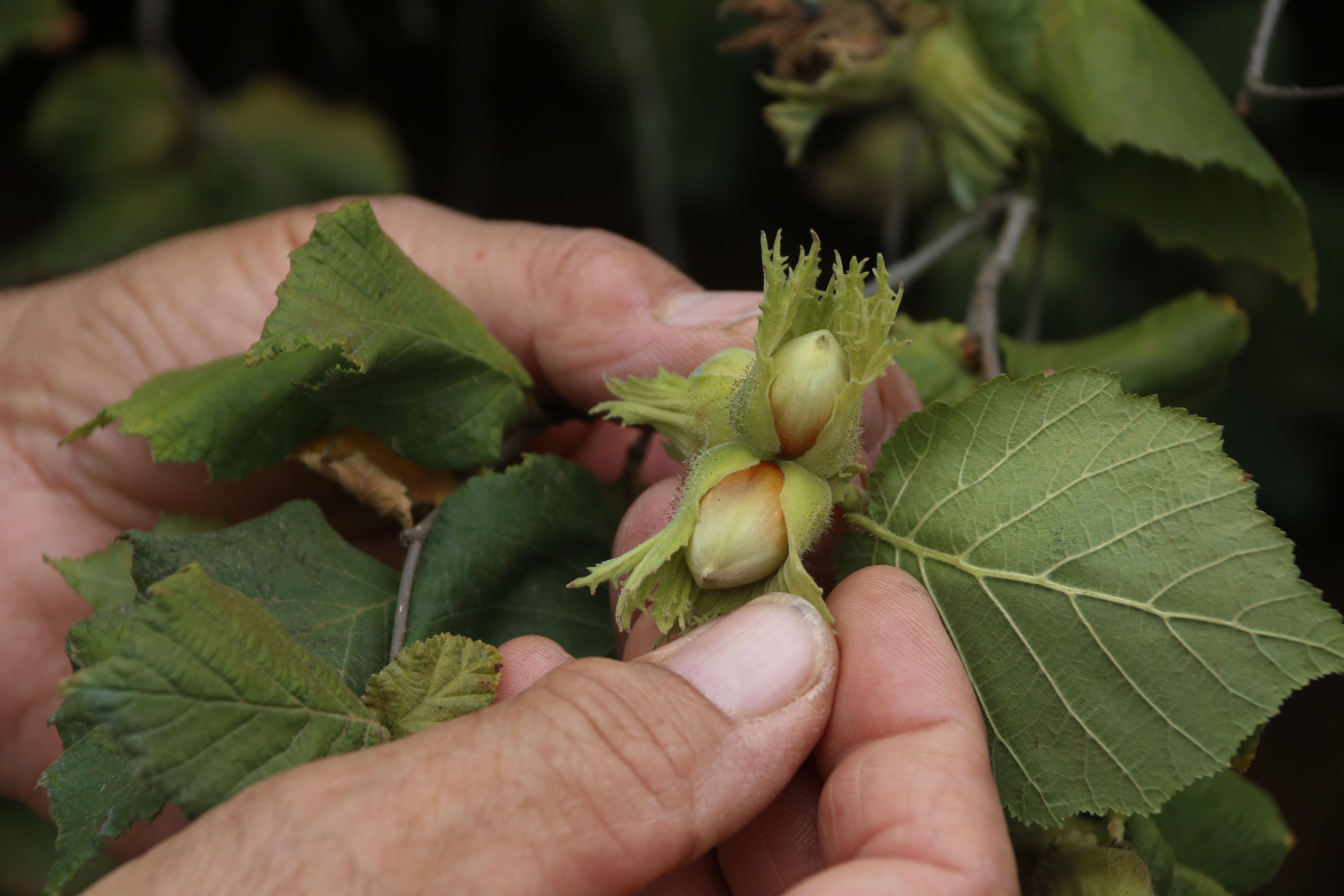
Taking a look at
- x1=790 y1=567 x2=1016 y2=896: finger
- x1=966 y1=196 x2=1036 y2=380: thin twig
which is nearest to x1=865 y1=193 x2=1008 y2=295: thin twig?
x1=966 y1=196 x2=1036 y2=380: thin twig

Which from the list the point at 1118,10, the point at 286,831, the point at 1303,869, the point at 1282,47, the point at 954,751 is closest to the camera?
the point at 286,831

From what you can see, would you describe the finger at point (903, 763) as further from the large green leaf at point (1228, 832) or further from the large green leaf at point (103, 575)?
the large green leaf at point (103, 575)

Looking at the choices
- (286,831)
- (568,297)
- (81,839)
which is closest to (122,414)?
(81,839)

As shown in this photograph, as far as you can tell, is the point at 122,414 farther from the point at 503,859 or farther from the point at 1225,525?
the point at 1225,525

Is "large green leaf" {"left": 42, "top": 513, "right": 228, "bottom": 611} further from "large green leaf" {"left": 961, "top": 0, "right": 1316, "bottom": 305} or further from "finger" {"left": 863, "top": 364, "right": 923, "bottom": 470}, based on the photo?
"large green leaf" {"left": 961, "top": 0, "right": 1316, "bottom": 305}

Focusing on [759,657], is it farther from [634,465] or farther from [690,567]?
[634,465]

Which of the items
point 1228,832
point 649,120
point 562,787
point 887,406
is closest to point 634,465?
point 887,406

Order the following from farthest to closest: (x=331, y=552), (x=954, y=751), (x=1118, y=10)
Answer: (x=1118, y=10) < (x=331, y=552) < (x=954, y=751)
